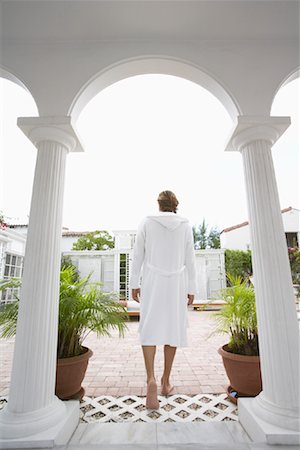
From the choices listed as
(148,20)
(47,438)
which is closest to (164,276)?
(47,438)

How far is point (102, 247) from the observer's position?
43.5 feet

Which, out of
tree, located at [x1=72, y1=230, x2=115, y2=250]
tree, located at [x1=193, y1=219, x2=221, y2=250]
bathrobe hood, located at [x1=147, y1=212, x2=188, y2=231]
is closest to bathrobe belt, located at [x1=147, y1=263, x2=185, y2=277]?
bathrobe hood, located at [x1=147, y1=212, x2=188, y2=231]

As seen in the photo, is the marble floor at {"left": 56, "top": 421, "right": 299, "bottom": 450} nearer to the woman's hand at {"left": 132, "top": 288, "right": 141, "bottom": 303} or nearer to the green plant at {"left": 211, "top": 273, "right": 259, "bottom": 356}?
the green plant at {"left": 211, "top": 273, "right": 259, "bottom": 356}

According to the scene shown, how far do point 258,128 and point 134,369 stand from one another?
9.06ft

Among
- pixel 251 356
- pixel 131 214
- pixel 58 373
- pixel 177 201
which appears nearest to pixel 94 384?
pixel 58 373

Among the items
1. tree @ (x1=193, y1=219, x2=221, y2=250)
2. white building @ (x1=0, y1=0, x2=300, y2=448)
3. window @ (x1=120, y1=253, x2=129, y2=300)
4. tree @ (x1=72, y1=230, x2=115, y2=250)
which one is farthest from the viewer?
tree @ (x1=193, y1=219, x2=221, y2=250)

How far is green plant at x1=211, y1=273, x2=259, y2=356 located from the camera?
1961 mm

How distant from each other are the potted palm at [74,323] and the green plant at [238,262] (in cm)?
995

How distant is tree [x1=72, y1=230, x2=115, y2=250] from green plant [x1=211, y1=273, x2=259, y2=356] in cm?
1159

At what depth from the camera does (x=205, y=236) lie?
22625 millimetres

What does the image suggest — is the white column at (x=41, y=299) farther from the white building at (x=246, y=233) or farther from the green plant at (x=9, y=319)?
the white building at (x=246, y=233)

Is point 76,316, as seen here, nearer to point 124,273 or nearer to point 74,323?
point 74,323

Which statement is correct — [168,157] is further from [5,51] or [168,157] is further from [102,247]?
[102,247]

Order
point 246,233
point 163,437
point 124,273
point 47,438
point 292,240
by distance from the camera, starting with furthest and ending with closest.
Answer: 1. point 246,233
2. point 292,240
3. point 124,273
4. point 163,437
5. point 47,438
